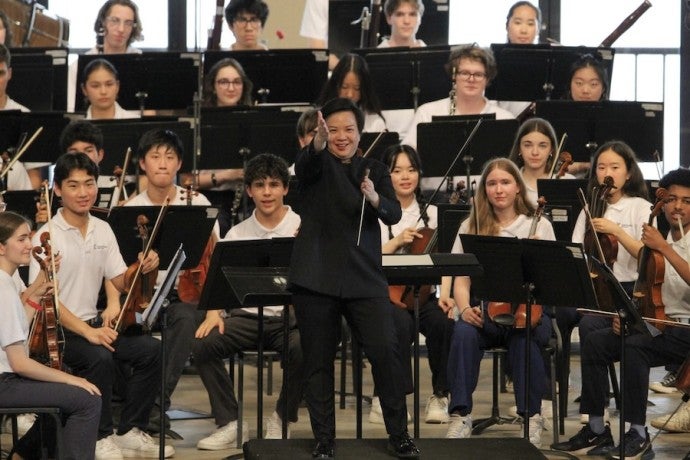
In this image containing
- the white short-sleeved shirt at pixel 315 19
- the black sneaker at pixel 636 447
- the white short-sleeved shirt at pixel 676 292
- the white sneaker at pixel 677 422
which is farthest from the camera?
the white short-sleeved shirt at pixel 315 19

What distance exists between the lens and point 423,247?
20.9 ft

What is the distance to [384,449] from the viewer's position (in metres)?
4.98

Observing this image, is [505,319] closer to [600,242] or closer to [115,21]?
[600,242]

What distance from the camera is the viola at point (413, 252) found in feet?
20.6

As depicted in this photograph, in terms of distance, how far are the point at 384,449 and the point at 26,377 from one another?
137 centimetres

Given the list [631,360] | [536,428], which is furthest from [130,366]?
[631,360]

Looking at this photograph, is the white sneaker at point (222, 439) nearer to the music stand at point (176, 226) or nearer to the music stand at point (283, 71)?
the music stand at point (176, 226)

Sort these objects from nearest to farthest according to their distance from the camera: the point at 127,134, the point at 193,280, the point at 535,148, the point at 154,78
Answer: the point at 193,280
the point at 535,148
the point at 127,134
the point at 154,78

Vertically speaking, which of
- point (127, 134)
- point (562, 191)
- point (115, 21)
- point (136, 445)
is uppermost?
point (115, 21)

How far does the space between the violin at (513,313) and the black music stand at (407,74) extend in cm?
196

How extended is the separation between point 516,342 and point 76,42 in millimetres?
5297

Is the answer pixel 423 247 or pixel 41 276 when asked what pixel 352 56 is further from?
pixel 41 276

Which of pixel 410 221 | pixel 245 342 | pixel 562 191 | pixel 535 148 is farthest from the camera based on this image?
pixel 535 148

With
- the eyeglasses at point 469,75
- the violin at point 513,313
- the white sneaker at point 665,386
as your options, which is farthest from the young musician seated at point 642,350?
the eyeglasses at point 469,75
